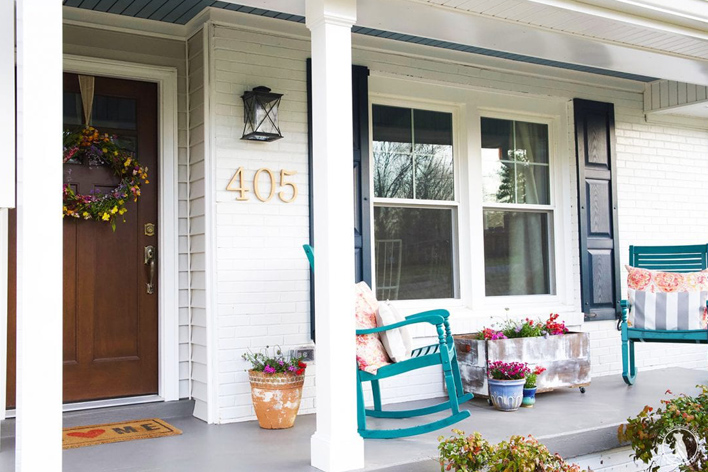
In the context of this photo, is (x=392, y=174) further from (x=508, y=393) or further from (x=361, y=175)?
(x=508, y=393)

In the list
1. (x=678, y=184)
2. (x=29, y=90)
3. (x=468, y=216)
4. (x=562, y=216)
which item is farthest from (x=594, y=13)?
(x=678, y=184)

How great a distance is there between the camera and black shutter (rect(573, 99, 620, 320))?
5.57 m

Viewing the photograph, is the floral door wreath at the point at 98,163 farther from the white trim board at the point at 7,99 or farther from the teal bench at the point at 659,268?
the teal bench at the point at 659,268

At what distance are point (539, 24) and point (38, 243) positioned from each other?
2.73 meters

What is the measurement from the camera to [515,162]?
5445 millimetres

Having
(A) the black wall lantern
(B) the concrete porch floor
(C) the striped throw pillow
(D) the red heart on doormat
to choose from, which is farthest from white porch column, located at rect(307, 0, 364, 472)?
(C) the striped throw pillow

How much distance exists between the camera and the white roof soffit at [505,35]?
3434 mm

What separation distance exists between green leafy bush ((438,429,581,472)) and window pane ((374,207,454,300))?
185 centimetres

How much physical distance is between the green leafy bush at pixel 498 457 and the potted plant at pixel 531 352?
A: 1.43 m

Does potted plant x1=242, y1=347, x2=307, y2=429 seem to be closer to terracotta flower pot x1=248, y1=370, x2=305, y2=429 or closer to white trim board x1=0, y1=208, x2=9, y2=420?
terracotta flower pot x1=248, y1=370, x2=305, y2=429

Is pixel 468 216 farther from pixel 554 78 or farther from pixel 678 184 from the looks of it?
pixel 678 184

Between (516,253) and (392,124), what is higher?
(392,124)

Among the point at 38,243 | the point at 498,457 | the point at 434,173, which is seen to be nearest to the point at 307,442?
the point at 498,457

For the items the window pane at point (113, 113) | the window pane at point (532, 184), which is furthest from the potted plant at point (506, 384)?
the window pane at point (113, 113)
